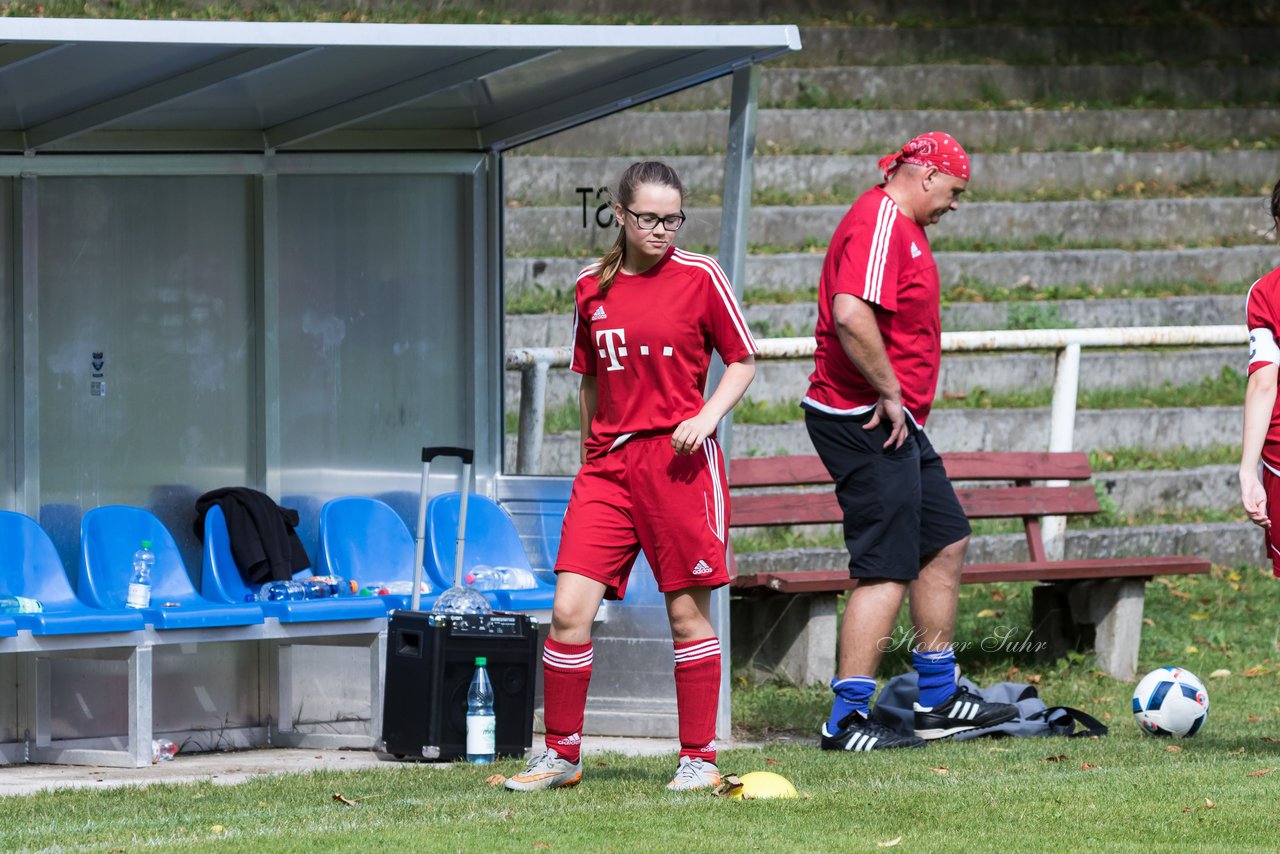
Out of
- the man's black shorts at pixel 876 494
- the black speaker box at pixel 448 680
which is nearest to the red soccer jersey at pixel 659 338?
the man's black shorts at pixel 876 494

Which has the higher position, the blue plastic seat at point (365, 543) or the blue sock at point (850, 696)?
the blue plastic seat at point (365, 543)

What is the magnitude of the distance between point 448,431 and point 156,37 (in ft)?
9.69

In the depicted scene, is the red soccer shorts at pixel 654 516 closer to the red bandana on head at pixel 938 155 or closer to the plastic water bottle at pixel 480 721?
the plastic water bottle at pixel 480 721

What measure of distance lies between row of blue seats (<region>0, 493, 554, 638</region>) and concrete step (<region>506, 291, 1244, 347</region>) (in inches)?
139

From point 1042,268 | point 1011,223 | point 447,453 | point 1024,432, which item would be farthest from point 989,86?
point 447,453

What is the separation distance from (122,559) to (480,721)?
5.57 ft

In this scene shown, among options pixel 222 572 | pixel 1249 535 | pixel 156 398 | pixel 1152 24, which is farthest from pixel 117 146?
pixel 1152 24

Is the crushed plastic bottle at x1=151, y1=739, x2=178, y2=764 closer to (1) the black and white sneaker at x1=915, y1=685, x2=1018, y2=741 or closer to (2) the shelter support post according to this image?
(2) the shelter support post

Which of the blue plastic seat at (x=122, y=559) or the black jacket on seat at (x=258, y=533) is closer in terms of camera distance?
the blue plastic seat at (x=122, y=559)

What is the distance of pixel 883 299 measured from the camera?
6.57 meters

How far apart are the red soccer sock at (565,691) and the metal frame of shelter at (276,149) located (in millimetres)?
1524

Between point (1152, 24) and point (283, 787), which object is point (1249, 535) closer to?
point (283, 787)

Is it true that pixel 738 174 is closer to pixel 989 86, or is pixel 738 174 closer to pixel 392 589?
pixel 392 589

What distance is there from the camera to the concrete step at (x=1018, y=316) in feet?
38.3
